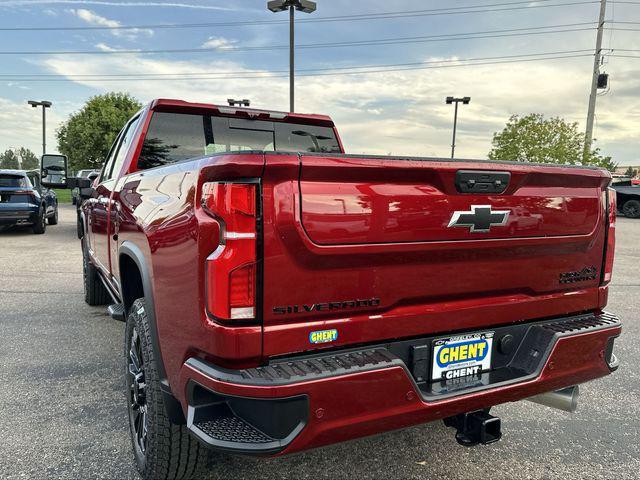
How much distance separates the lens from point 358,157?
5.79ft

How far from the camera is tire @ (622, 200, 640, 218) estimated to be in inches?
818

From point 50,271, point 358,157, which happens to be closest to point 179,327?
point 358,157

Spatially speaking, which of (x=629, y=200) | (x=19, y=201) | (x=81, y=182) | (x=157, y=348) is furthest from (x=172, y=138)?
(x=629, y=200)

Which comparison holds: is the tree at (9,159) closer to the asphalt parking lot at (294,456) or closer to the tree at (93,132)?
the tree at (93,132)

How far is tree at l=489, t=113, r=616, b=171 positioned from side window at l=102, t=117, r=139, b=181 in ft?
105

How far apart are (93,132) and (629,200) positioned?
117ft

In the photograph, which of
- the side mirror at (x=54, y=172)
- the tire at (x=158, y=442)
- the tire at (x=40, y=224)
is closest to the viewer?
the tire at (x=158, y=442)

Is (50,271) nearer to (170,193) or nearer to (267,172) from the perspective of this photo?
(170,193)

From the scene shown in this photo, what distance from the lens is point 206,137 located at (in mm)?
3678

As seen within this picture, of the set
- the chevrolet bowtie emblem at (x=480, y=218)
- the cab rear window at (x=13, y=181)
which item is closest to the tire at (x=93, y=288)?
the chevrolet bowtie emblem at (x=480, y=218)

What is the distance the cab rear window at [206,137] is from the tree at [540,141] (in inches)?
1242

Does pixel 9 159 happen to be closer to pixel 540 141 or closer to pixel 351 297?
pixel 540 141

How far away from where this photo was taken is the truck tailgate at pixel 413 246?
66.6 inches

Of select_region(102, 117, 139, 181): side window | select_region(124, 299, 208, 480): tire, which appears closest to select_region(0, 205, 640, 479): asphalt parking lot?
select_region(124, 299, 208, 480): tire
